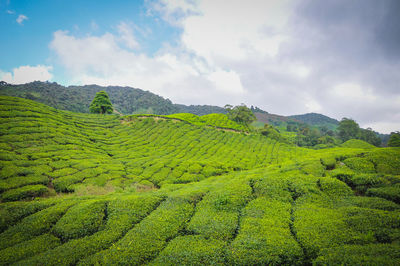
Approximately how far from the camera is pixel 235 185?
451 inches

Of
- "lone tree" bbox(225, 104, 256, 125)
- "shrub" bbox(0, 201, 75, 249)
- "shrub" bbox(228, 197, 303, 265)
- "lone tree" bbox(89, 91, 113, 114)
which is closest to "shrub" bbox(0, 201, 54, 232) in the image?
"shrub" bbox(0, 201, 75, 249)

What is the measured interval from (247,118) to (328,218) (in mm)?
62218

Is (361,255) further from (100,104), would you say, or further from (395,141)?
(395,141)

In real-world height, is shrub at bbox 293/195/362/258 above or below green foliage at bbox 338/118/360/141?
below

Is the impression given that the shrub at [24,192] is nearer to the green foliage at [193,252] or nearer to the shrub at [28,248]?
the shrub at [28,248]

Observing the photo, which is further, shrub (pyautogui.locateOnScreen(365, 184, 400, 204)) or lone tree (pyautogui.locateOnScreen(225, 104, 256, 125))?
lone tree (pyautogui.locateOnScreen(225, 104, 256, 125))

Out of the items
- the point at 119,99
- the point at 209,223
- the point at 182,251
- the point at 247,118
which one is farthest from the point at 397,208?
the point at 119,99

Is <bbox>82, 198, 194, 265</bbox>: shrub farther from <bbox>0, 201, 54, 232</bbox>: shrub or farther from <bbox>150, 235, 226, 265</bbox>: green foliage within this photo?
<bbox>0, 201, 54, 232</bbox>: shrub

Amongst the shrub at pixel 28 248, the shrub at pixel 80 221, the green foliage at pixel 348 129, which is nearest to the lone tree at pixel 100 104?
A: the shrub at pixel 80 221

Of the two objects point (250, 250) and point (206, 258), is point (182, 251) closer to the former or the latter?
point (206, 258)

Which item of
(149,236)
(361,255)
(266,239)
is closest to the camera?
(361,255)

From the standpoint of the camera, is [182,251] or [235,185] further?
[235,185]

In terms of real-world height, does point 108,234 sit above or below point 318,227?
below

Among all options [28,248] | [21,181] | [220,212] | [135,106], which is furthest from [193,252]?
[135,106]
